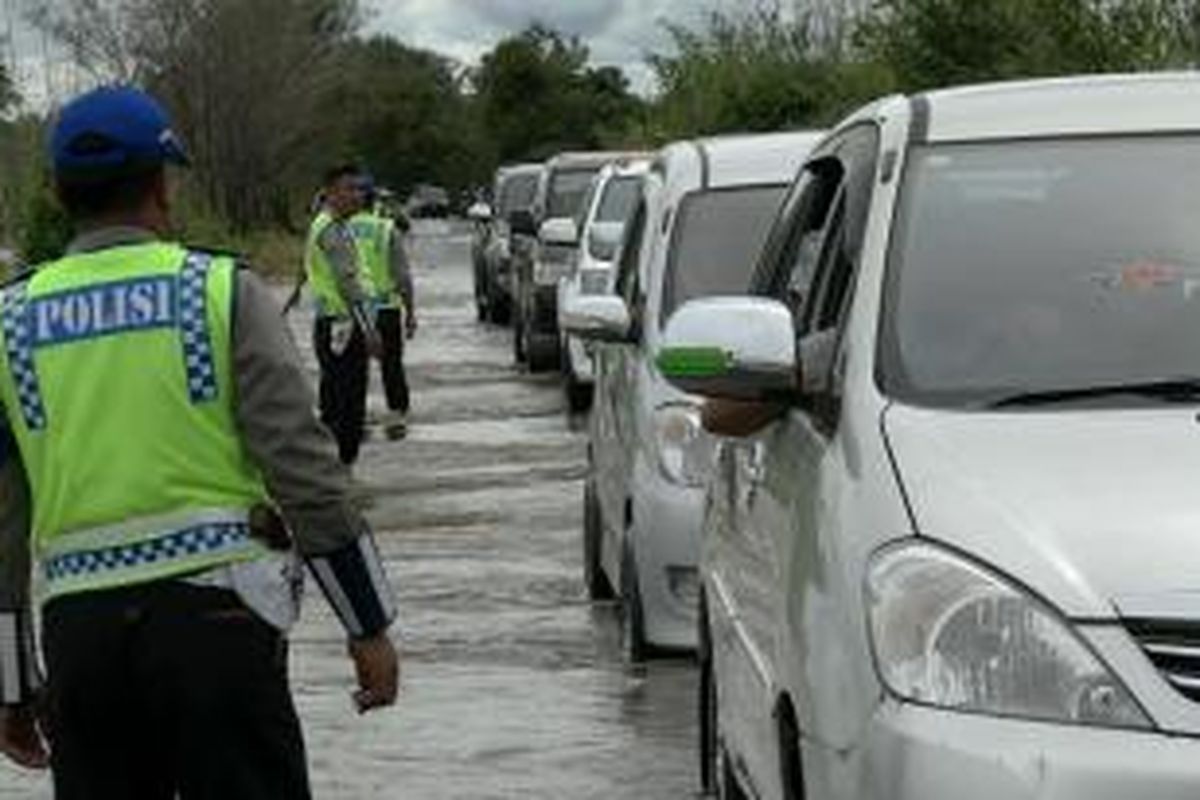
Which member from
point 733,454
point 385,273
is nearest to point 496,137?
point 385,273

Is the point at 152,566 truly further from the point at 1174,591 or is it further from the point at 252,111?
the point at 252,111

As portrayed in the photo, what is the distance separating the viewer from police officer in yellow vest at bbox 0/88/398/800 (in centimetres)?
451

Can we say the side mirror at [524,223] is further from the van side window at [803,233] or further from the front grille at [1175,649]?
the front grille at [1175,649]

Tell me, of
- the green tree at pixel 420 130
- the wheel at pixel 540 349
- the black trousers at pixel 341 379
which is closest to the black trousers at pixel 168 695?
the black trousers at pixel 341 379

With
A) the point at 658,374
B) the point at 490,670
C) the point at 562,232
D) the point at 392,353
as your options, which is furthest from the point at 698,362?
the point at 562,232

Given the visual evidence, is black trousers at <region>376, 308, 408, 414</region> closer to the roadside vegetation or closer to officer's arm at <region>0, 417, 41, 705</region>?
the roadside vegetation

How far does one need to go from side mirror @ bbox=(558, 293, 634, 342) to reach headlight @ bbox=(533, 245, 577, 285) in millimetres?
13795

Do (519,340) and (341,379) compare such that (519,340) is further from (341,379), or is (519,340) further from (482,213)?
(341,379)

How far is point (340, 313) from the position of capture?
1630 cm

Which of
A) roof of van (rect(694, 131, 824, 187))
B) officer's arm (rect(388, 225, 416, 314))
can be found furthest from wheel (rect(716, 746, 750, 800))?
officer's arm (rect(388, 225, 416, 314))

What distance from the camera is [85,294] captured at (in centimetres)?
464

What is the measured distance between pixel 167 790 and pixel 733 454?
2.24 m

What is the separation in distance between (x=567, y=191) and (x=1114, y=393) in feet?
77.6

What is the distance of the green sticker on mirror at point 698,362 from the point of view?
5211 mm
